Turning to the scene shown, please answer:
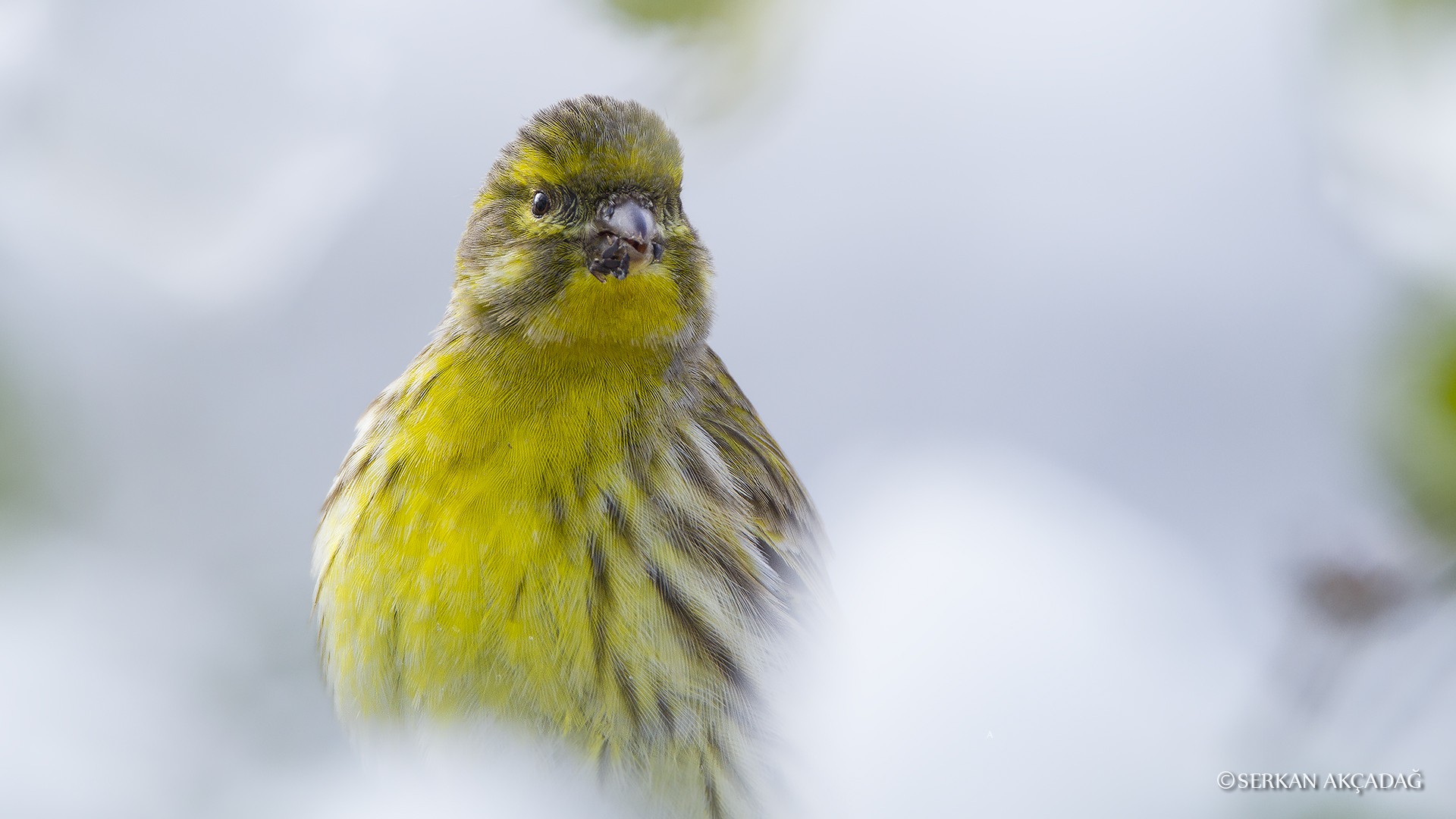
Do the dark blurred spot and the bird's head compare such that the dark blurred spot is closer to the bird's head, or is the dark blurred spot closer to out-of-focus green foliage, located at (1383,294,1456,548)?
out-of-focus green foliage, located at (1383,294,1456,548)

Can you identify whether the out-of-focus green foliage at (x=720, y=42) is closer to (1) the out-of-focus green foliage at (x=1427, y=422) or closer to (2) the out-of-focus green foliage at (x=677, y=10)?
(2) the out-of-focus green foliage at (x=677, y=10)

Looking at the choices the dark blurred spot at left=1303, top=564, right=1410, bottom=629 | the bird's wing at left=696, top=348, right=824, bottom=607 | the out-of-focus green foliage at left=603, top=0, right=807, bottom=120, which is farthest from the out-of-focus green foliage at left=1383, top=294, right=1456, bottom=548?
the bird's wing at left=696, top=348, right=824, bottom=607

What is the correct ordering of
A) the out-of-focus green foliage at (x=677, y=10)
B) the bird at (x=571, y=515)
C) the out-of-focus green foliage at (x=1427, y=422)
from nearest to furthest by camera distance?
the out-of-focus green foliage at (x=1427, y=422) < the out-of-focus green foliage at (x=677, y=10) < the bird at (x=571, y=515)

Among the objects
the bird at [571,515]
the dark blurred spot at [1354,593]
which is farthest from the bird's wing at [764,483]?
the dark blurred spot at [1354,593]

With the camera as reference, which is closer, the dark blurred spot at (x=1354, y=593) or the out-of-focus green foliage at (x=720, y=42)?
the dark blurred spot at (x=1354, y=593)

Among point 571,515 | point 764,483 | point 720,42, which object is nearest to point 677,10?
point 720,42

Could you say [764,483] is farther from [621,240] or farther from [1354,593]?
[1354,593]

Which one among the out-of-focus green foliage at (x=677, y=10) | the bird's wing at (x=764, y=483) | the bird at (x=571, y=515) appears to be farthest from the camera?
the bird's wing at (x=764, y=483)

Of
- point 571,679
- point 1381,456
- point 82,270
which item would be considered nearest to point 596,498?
point 571,679

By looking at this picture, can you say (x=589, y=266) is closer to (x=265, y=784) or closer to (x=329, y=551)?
(x=329, y=551)
